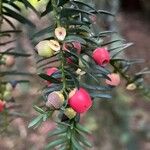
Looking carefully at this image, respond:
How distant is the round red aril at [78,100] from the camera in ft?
2.02

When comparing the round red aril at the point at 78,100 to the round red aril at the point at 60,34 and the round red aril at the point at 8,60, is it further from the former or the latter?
the round red aril at the point at 8,60

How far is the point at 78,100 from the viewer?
0.61 metres

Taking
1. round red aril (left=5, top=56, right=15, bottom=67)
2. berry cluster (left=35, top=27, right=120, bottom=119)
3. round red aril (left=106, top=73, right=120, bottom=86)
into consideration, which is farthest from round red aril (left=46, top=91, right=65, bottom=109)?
round red aril (left=5, top=56, right=15, bottom=67)

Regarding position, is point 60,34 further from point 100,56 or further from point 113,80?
point 113,80

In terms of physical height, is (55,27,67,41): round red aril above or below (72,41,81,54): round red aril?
above

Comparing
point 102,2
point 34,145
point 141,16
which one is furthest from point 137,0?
point 102,2

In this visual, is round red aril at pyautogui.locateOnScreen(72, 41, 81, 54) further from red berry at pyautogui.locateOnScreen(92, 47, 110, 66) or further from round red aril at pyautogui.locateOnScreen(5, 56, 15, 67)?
round red aril at pyautogui.locateOnScreen(5, 56, 15, 67)

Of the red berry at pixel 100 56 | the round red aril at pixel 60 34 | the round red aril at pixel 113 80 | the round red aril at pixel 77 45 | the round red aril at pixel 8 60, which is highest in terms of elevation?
the round red aril at pixel 60 34

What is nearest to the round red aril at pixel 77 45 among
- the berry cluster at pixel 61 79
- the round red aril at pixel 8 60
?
the berry cluster at pixel 61 79

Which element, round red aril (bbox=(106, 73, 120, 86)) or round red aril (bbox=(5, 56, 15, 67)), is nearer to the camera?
round red aril (bbox=(106, 73, 120, 86))

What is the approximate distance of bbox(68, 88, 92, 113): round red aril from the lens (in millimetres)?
617

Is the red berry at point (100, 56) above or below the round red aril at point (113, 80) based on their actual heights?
above

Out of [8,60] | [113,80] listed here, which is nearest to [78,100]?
[113,80]

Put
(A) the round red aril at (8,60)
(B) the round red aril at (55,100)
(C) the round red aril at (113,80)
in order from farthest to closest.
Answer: (A) the round red aril at (8,60) < (C) the round red aril at (113,80) < (B) the round red aril at (55,100)
